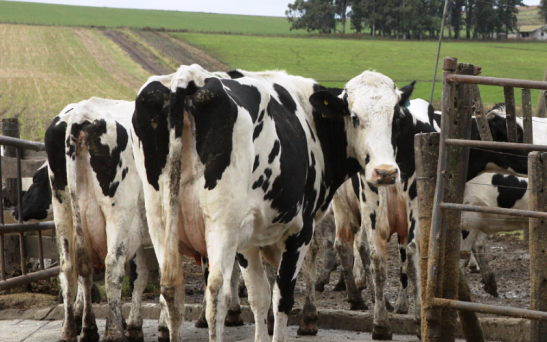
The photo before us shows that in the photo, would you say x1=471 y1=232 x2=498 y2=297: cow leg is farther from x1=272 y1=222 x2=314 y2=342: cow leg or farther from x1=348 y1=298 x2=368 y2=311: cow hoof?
x1=272 y1=222 x2=314 y2=342: cow leg

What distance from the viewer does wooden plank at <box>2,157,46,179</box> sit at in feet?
27.6

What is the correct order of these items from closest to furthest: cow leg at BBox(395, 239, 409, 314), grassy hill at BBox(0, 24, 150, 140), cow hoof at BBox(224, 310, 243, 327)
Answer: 1. cow hoof at BBox(224, 310, 243, 327)
2. cow leg at BBox(395, 239, 409, 314)
3. grassy hill at BBox(0, 24, 150, 140)

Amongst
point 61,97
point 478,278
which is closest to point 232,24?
point 61,97

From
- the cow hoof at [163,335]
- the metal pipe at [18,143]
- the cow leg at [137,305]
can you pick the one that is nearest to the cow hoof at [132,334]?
the cow leg at [137,305]

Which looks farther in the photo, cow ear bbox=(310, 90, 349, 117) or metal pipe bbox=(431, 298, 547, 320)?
cow ear bbox=(310, 90, 349, 117)

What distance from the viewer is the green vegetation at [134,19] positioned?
75.2m

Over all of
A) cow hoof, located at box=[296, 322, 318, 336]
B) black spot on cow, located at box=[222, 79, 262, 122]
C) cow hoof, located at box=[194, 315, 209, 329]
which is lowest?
cow hoof, located at box=[194, 315, 209, 329]

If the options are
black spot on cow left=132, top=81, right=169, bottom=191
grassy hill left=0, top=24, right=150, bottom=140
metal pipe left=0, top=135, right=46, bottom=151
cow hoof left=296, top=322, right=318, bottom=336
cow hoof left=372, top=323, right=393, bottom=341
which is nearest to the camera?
black spot on cow left=132, top=81, right=169, bottom=191

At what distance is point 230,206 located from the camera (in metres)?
4.05

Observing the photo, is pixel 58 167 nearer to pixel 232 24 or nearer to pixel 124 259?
pixel 124 259

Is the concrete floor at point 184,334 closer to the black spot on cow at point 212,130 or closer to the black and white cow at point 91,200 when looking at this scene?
the black and white cow at point 91,200

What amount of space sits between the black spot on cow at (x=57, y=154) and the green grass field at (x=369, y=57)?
32150mm

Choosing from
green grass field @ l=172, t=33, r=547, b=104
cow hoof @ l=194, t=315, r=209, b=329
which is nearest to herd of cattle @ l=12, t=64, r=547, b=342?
cow hoof @ l=194, t=315, r=209, b=329

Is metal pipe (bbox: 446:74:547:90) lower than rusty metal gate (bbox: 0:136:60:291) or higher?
higher
